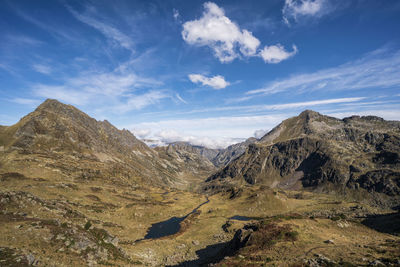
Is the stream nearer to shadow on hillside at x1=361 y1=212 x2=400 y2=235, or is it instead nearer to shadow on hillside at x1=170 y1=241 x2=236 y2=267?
shadow on hillside at x1=170 y1=241 x2=236 y2=267

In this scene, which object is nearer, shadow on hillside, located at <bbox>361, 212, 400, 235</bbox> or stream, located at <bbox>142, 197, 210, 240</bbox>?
shadow on hillside, located at <bbox>361, 212, 400, 235</bbox>

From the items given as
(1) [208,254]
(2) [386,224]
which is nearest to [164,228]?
(1) [208,254]

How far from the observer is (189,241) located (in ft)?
288

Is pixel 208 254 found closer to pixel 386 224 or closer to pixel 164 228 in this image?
pixel 164 228

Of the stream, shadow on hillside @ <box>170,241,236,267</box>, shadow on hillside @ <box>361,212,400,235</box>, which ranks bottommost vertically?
the stream

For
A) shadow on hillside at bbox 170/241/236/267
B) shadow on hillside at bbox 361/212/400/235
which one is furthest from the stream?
shadow on hillside at bbox 361/212/400/235

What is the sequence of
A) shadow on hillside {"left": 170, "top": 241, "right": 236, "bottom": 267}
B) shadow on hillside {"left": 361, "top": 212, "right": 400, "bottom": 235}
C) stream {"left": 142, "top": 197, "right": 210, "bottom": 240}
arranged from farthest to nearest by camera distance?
stream {"left": 142, "top": 197, "right": 210, "bottom": 240}, shadow on hillside {"left": 361, "top": 212, "right": 400, "bottom": 235}, shadow on hillside {"left": 170, "top": 241, "right": 236, "bottom": 267}

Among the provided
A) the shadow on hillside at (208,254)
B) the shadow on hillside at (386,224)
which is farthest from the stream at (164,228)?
the shadow on hillside at (386,224)

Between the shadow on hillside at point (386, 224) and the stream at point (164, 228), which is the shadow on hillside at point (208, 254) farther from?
the shadow on hillside at point (386, 224)

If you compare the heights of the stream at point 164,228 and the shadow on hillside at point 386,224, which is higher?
the shadow on hillside at point 386,224

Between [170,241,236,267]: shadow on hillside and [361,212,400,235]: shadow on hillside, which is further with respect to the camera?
[361,212,400,235]: shadow on hillside

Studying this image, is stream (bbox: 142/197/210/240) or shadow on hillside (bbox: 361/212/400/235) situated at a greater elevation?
shadow on hillside (bbox: 361/212/400/235)

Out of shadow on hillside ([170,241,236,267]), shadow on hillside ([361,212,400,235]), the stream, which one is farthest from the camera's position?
the stream

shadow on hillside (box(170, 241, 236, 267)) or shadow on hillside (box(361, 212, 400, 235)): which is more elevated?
shadow on hillside (box(361, 212, 400, 235))
